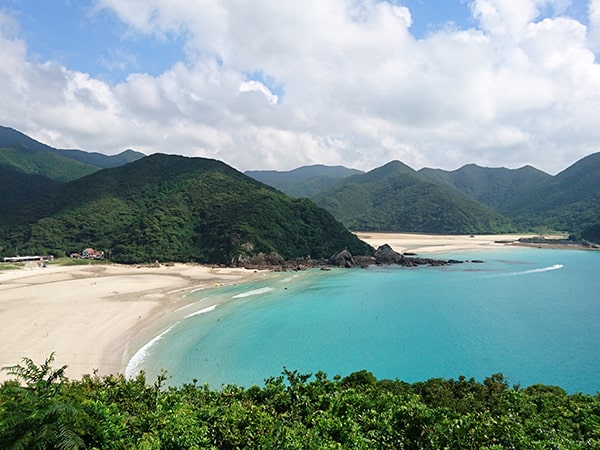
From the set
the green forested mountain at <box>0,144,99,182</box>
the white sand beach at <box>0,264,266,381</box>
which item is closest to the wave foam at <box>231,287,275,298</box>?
the white sand beach at <box>0,264,266,381</box>

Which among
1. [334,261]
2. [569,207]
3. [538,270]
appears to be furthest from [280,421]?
[569,207]

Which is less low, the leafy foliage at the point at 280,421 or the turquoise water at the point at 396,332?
the leafy foliage at the point at 280,421

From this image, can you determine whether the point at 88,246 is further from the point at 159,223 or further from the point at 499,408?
the point at 499,408

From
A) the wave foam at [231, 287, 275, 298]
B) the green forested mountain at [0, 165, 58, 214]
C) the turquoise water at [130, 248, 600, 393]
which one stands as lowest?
the turquoise water at [130, 248, 600, 393]

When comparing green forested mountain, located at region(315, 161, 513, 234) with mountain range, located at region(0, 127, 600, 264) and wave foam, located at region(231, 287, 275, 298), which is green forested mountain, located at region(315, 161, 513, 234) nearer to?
mountain range, located at region(0, 127, 600, 264)

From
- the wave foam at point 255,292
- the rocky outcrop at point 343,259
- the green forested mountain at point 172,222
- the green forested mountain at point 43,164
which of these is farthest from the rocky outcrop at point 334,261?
the green forested mountain at point 43,164

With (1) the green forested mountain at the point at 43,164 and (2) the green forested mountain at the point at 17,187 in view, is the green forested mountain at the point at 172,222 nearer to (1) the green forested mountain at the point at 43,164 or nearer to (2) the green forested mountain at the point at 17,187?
(2) the green forested mountain at the point at 17,187
